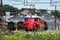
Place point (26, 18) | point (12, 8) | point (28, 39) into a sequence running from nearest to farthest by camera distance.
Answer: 1. point (28, 39)
2. point (12, 8)
3. point (26, 18)

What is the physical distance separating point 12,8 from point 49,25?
168 cm

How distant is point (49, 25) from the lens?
9.55 m

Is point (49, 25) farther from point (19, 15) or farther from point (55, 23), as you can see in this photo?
point (19, 15)

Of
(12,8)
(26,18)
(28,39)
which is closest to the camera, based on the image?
(28,39)

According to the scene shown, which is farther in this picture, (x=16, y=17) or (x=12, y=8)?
(x=16, y=17)

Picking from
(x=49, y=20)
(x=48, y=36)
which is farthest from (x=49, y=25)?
(x=48, y=36)

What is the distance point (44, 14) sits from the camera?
9867mm

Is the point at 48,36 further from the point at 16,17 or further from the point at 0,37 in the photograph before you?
the point at 16,17

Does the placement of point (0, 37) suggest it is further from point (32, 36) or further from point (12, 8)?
point (12, 8)

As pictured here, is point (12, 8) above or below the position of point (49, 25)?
above

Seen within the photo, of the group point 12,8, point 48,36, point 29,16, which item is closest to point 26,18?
point 29,16

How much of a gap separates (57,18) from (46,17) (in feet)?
1.57

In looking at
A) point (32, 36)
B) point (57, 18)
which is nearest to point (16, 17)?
point (57, 18)

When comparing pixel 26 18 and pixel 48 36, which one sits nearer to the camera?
pixel 48 36
